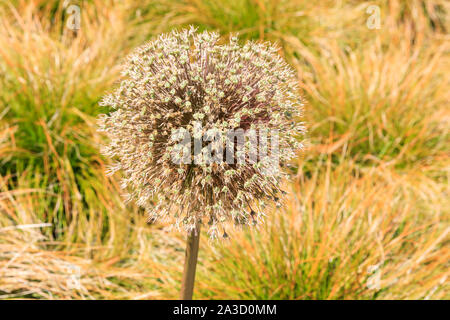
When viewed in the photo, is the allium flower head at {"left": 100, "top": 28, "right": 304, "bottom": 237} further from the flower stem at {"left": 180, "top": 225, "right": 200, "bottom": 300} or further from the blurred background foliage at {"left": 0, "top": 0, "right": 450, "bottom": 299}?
the blurred background foliage at {"left": 0, "top": 0, "right": 450, "bottom": 299}

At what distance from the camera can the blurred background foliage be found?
73.6 inches

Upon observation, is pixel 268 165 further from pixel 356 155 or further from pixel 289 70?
pixel 356 155

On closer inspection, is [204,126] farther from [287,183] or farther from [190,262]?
[287,183]

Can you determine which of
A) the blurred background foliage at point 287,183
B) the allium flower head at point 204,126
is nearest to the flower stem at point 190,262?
the allium flower head at point 204,126

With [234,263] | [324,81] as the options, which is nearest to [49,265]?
[234,263]

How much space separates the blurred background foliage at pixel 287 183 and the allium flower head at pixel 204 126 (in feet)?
1.63

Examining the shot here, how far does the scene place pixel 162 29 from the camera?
9.34 feet

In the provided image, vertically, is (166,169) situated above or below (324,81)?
below

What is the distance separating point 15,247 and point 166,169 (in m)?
1.37

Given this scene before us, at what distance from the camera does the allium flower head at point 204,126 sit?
1.01 meters

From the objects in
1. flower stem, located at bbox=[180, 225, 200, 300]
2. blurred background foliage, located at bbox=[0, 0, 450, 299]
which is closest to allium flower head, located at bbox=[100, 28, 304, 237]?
flower stem, located at bbox=[180, 225, 200, 300]

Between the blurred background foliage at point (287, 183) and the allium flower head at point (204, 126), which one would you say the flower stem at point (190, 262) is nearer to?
the allium flower head at point (204, 126)

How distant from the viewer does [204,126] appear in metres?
1.01
